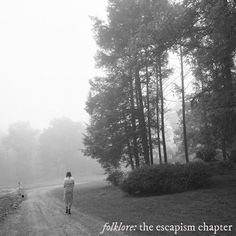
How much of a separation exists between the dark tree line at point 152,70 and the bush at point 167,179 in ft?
9.23

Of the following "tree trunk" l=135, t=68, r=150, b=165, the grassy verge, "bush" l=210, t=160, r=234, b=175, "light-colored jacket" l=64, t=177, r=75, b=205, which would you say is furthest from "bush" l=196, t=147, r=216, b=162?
the grassy verge

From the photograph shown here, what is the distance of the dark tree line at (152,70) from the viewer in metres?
14.2

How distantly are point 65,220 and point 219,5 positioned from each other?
10556 millimetres

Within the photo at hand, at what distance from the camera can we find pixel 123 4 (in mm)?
24516

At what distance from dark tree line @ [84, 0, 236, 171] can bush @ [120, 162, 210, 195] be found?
9.23ft

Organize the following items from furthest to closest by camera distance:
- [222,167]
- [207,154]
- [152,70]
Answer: [207,154]
[152,70]
[222,167]

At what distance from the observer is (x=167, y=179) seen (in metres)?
16.9

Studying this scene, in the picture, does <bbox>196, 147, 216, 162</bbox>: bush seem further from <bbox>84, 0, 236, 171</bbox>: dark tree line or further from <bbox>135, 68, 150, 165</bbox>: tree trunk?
<bbox>135, 68, 150, 165</bbox>: tree trunk

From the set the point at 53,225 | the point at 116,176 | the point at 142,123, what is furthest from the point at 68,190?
the point at 142,123

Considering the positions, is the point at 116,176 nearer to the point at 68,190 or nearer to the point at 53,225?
the point at 68,190

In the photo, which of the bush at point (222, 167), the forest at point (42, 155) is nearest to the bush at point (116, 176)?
the bush at point (222, 167)

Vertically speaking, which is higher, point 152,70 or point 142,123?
point 152,70

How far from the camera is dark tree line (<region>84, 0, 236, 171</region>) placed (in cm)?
1421

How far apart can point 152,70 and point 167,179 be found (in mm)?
10545
